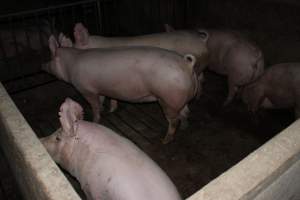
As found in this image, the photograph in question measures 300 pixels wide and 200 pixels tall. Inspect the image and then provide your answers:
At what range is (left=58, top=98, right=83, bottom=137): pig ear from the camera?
1.93 m

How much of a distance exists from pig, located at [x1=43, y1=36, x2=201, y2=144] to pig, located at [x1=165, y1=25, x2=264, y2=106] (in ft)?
2.65

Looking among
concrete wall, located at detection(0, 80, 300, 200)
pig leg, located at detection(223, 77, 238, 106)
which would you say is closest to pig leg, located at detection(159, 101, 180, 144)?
pig leg, located at detection(223, 77, 238, 106)

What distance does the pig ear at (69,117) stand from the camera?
6.33 feet

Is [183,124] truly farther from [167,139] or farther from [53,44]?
[53,44]

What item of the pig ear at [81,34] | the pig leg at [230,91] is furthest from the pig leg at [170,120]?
the pig ear at [81,34]

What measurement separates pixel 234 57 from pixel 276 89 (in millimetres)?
595

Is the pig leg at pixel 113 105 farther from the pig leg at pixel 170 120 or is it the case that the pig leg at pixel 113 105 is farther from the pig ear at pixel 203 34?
the pig ear at pixel 203 34

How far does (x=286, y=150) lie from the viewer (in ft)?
5.22

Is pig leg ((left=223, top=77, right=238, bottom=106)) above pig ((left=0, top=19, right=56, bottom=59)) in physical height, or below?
below

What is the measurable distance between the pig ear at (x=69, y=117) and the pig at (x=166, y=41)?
5.76ft

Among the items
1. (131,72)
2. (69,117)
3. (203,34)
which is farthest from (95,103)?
(69,117)

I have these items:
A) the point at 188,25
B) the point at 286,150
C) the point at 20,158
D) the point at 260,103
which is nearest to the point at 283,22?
the point at 260,103

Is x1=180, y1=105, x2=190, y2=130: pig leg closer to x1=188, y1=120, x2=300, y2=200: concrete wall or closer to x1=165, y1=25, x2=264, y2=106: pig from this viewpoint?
x1=165, y1=25, x2=264, y2=106: pig

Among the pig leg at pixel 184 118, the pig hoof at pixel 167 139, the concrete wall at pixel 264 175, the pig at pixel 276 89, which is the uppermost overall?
the concrete wall at pixel 264 175
